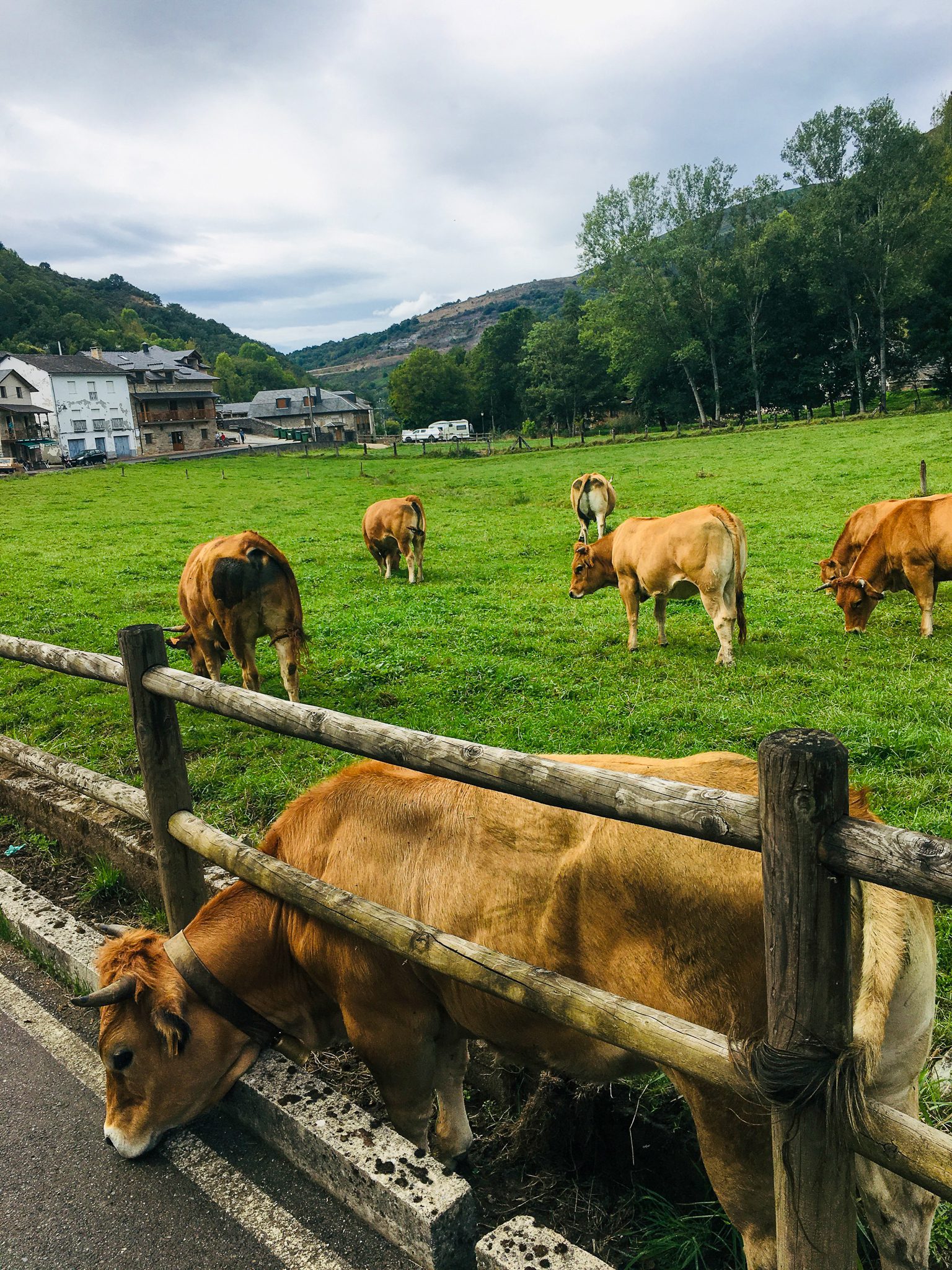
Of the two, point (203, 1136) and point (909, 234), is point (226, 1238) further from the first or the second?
point (909, 234)

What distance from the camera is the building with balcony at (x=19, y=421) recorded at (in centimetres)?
6316

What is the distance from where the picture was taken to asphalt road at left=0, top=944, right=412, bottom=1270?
8.39 feet

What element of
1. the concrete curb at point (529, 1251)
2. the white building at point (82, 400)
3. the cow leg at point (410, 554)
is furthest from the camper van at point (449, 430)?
the concrete curb at point (529, 1251)

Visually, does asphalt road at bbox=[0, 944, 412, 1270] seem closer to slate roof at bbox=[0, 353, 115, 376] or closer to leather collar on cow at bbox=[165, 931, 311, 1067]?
leather collar on cow at bbox=[165, 931, 311, 1067]

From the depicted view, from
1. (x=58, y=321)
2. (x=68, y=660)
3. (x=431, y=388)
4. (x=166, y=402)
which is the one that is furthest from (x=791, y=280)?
(x=58, y=321)

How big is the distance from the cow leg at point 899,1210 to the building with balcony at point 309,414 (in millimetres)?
89510

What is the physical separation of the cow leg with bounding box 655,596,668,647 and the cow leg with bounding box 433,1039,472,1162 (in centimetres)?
695

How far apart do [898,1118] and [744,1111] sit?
0.53 m

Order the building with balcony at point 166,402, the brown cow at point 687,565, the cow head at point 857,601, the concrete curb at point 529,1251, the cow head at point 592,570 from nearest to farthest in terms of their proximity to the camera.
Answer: the concrete curb at point 529,1251, the brown cow at point 687,565, the cow head at point 857,601, the cow head at point 592,570, the building with balcony at point 166,402

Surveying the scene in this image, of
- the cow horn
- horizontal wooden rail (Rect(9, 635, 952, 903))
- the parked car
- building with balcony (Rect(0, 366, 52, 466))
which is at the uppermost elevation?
building with balcony (Rect(0, 366, 52, 466))

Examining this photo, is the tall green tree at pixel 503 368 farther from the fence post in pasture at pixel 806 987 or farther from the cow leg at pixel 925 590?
the fence post in pasture at pixel 806 987

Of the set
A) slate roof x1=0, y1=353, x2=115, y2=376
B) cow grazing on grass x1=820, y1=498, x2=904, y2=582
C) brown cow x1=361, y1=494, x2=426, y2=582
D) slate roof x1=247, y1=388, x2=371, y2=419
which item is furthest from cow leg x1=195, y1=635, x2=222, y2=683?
slate roof x1=247, y1=388, x2=371, y2=419

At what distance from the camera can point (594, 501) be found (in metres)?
17.6

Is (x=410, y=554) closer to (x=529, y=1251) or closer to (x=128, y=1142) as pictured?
(x=128, y=1142)
